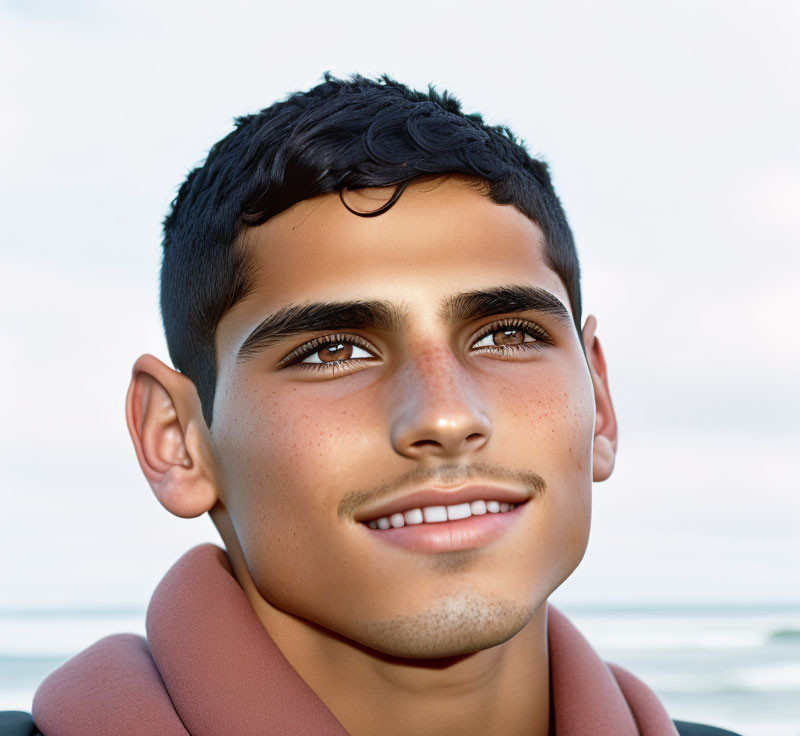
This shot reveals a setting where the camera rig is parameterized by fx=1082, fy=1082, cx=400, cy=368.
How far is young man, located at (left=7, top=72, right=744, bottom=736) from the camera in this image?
209 cm

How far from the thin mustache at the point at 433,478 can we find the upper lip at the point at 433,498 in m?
0.01

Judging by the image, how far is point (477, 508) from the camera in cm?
209

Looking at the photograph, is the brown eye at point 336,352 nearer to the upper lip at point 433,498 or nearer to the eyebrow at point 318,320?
the eyebrow at point 318,320

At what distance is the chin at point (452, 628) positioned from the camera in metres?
2.06

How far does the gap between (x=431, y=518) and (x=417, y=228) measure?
1.98 ft

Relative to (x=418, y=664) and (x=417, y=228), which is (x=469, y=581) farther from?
(x=417, y=228)

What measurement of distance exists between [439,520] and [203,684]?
631 mm

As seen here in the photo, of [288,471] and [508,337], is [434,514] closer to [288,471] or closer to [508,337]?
[288,471]

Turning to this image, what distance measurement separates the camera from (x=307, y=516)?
215cm

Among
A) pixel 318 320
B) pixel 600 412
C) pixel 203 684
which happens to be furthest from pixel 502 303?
pixel 203 684

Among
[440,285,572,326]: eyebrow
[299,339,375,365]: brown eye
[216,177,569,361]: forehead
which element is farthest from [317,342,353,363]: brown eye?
[440,285,572,326]: eyebrow

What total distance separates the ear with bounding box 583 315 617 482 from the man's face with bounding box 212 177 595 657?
29cm

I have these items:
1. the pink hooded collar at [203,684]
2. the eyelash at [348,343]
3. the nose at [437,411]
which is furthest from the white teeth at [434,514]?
the pink hooded collar at [203,684]

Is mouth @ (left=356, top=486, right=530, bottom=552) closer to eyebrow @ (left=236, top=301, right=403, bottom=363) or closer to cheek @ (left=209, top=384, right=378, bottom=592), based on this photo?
cheek @ (left=209, top=384, right=378, bottom=592)
